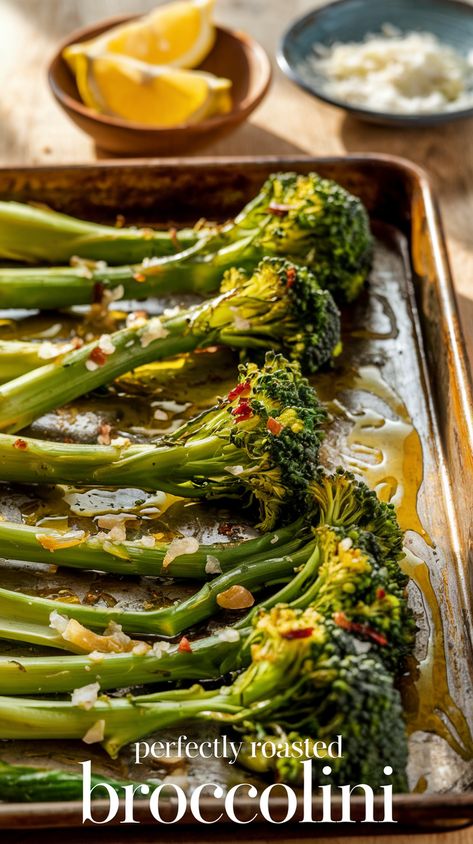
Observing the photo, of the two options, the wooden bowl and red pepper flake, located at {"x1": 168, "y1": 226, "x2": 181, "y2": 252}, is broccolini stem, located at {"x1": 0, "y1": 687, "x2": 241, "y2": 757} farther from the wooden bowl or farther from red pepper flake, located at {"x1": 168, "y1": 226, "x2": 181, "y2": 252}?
the wooden bowl

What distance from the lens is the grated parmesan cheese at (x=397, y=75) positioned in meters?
3.79

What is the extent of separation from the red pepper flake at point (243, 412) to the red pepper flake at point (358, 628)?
56 cm

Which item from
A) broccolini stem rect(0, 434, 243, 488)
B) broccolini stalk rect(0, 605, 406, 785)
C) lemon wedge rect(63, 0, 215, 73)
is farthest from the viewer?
lemon wedge rect(63, 0, 215, 73)

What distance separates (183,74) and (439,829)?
270 centimetres

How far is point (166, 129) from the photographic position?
3.30m

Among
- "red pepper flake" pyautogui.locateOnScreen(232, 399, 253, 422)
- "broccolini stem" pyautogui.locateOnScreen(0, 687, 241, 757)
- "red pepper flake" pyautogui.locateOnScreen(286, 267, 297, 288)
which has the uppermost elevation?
"red pepper flake" pyautogui.locateOnScreen(286, 267, 297, 288)

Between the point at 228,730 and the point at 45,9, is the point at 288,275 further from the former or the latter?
the point at 45,9

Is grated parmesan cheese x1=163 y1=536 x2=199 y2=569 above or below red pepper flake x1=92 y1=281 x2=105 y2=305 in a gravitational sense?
below

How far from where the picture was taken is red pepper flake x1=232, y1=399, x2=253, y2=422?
2219 millimetres

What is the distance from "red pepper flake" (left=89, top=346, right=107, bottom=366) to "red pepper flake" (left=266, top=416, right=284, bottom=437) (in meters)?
0.58

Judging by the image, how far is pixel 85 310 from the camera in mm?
2889

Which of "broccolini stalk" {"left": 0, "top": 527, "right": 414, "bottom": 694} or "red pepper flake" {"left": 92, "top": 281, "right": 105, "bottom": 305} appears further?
"red pepper flake" {"left": 92, "top": 281, "right": 105, "bottom": 305}

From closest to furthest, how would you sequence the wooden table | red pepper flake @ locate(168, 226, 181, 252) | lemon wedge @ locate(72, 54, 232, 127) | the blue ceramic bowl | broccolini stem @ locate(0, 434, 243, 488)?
broccolini stem @ locate(0, 434, 243, 488)
red pepper flake @ locate(168, 226, 181, 252)
lemon wedge @ locate(72, 54, 232, 127)
the wooden table
the blue ceramic bowl

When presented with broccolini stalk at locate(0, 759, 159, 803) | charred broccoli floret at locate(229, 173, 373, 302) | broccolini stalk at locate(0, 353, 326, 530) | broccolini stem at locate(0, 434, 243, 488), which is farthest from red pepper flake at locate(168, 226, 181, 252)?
broccolini stalk at locate(0, 759, 159, 803)
